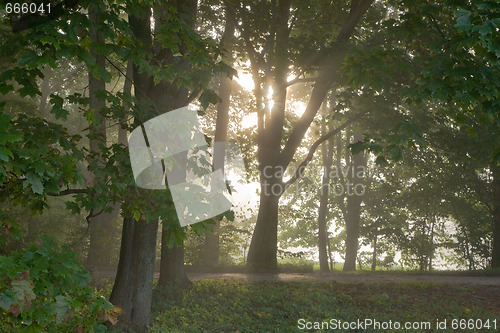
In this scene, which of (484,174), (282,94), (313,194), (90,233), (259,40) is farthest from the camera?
(313,194)

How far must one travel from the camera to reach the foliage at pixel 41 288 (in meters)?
3.30

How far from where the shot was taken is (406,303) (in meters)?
10.8

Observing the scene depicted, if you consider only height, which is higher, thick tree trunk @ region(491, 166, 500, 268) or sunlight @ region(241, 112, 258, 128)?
sunlight @ region(241, 112, 258, 128)

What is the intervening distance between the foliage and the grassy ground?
4108mm

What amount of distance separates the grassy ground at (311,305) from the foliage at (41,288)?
411cm

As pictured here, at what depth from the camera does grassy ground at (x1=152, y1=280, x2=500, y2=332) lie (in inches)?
352

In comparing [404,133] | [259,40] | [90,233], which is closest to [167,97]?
[404,133]

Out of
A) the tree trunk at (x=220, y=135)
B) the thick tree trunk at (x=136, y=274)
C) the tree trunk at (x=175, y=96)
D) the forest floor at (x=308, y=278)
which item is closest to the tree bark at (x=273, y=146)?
the forest floor at (x=308, y=278)

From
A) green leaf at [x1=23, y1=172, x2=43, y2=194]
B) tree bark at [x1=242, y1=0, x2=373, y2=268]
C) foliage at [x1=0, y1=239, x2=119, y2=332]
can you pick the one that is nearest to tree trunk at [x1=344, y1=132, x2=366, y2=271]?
tree bark at [x1=242, y1=0, x2=373, y2=268]

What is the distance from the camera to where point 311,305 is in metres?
10.1

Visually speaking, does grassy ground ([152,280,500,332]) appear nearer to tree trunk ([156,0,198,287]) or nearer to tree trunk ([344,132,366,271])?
tree trunk ([156,0,198,287])

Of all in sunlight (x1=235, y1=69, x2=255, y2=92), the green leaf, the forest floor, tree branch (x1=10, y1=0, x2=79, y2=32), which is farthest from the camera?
sunlight (x1=235, y1=69, x2=255, y2=92)

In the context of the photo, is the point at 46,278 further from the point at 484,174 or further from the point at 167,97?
the point at 484,174

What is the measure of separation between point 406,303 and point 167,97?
7.28m
